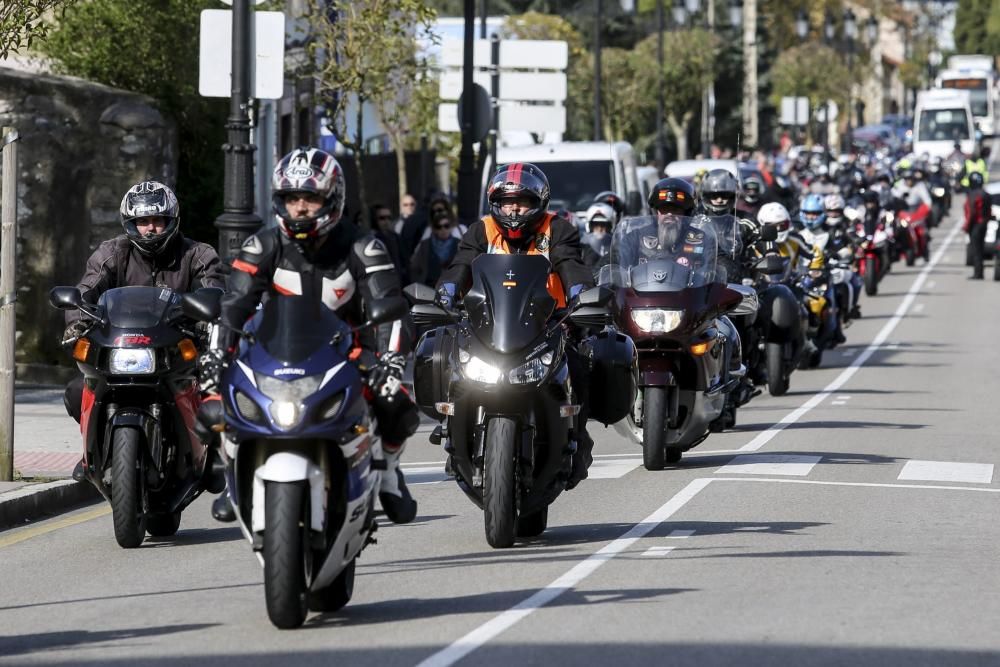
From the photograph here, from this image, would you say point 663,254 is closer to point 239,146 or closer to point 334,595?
point 239,146

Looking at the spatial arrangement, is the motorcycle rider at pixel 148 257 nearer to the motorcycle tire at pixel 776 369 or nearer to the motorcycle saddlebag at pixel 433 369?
the motorcycle saddlebag at pixel 433 369

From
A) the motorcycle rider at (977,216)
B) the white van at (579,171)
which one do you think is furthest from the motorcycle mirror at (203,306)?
the motorcycle rider at (977,216)

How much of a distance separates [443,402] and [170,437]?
1353 millimetres

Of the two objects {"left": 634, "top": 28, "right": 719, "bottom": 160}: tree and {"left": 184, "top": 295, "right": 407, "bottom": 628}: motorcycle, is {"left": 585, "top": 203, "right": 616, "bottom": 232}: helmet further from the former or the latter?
{"left": 634, "top": 28, "right": 719, "bottom": 160}: tree

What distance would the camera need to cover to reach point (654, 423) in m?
14.2

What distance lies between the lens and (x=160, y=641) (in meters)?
8.20

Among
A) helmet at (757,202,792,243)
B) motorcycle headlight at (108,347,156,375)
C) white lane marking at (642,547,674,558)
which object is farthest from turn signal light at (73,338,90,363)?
helmet at (757,202,792,243)

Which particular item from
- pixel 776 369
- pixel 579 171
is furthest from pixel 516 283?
pixel 579 171

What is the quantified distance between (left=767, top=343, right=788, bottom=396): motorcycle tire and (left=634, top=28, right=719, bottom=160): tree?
4250 cm

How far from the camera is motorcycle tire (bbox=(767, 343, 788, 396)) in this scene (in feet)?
67.6

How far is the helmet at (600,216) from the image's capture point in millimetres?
22188

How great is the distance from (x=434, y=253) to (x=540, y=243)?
1090 centimetres

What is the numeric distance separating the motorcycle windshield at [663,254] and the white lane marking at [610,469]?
1.18m

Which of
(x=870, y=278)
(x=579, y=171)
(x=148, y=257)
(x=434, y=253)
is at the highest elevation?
(x=579, y=171)
